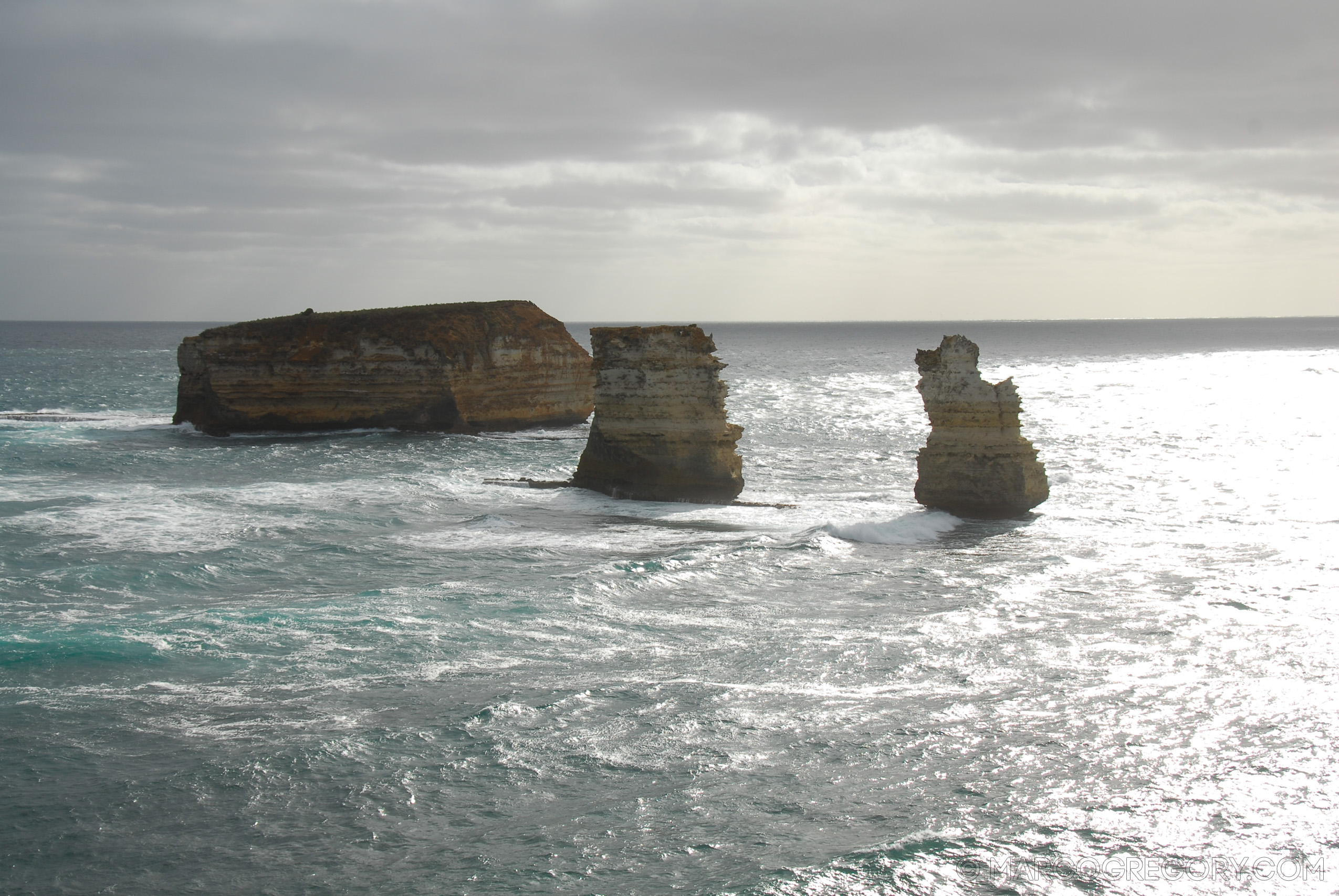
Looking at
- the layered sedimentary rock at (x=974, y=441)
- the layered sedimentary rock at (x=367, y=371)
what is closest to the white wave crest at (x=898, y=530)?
the layered sedimentary rock at (x=974, y=441)

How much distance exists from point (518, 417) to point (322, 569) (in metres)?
22.8

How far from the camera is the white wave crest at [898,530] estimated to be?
17.4m

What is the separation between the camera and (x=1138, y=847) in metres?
7.06

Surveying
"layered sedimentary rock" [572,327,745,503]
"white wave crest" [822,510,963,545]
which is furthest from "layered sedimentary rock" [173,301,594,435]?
"white wave crest" [822,510,963,545]

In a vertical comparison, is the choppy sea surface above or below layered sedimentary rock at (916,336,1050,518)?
below

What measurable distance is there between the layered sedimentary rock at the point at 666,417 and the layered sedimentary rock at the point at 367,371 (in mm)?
14592

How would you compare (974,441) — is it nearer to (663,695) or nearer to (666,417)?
(666,417)

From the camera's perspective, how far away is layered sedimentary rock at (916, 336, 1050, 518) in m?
19.3

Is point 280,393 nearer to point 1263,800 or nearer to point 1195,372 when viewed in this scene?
point 1263,800

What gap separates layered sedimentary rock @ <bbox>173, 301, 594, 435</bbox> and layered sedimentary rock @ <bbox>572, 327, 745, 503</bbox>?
47.9ft

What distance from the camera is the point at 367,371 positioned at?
36.4 metres

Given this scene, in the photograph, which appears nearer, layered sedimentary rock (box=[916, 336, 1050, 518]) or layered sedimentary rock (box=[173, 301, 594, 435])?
layered sedimentary rock (box=[916, 336, 1050, 518])

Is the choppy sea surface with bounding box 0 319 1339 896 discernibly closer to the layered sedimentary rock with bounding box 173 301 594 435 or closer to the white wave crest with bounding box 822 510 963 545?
the white wave crest with bounding box 822 510 963 545

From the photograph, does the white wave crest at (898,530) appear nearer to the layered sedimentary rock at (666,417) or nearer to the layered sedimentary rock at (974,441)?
the layered sedimentary rock at (974,441)
